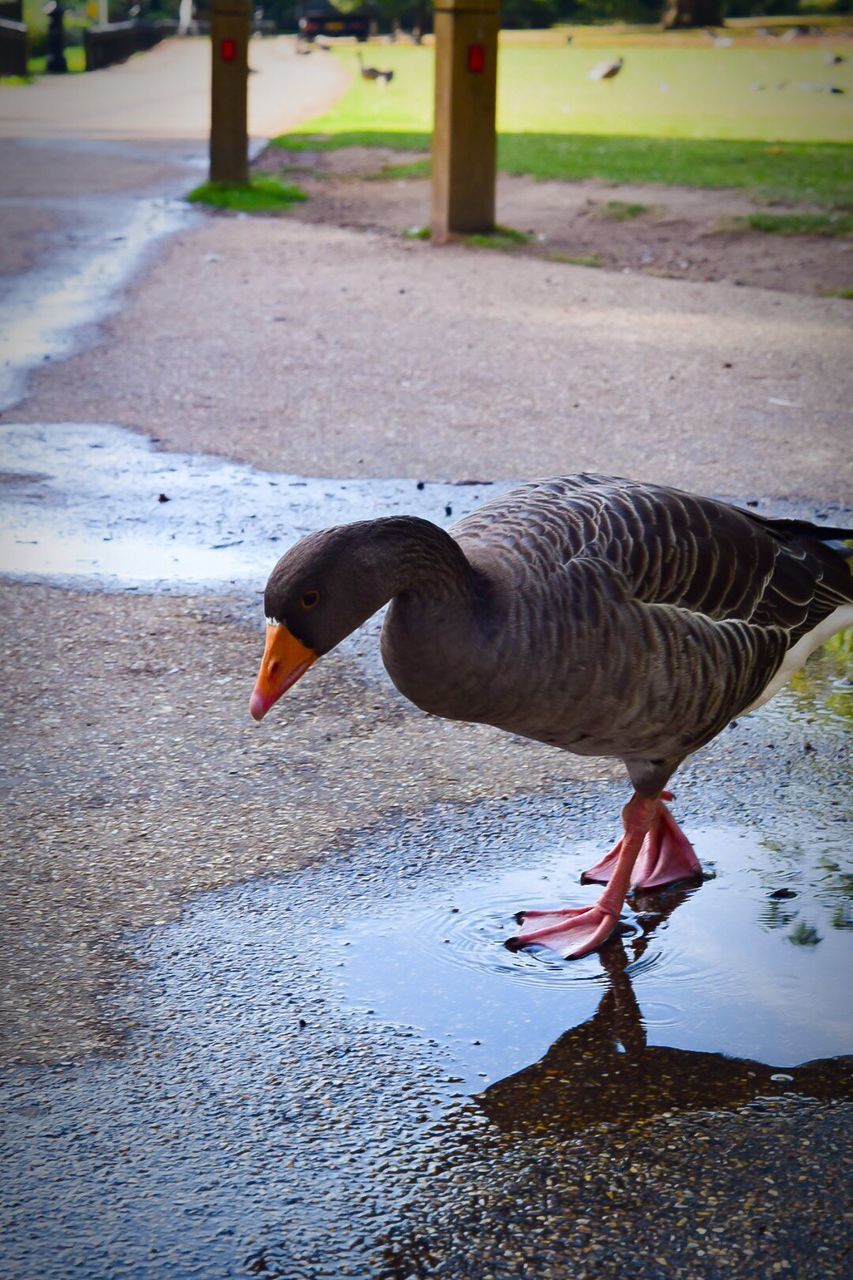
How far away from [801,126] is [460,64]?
54.8 feet

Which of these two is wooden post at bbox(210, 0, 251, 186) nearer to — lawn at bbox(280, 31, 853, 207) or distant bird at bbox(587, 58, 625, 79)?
lawn at bbox(280, 31, 853, 207)

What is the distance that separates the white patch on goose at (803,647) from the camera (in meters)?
4.06

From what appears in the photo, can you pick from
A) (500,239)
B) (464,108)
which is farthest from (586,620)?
(500,239)

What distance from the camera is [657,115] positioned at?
3105 cm

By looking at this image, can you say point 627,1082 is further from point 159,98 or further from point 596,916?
point 159,98

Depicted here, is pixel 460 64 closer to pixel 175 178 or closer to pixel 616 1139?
pixel 175 178

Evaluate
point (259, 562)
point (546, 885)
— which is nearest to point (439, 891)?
point (546, 885)

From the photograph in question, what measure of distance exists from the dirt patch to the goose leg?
9.15 m

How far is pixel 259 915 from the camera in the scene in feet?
12.3

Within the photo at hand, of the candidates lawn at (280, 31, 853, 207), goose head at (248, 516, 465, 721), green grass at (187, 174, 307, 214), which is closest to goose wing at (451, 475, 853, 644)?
goose head at (248, 516, 465, 721)

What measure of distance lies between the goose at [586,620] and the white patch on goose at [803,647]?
0.4 inches

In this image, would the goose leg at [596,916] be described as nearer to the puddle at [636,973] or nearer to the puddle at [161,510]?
the puddle at [636,973]

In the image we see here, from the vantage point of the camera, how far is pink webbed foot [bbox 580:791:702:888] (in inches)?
158

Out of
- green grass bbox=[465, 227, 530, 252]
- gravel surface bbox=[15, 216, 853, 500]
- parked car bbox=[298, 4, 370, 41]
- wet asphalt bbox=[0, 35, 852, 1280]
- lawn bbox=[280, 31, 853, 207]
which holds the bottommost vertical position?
wet asphalt bbox=[0, 35, 852, 1280]
